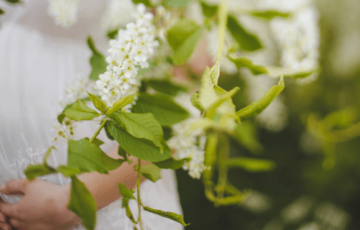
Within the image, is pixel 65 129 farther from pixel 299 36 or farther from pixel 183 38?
pixel 299 36

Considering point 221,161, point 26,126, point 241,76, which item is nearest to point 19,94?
point 26,126

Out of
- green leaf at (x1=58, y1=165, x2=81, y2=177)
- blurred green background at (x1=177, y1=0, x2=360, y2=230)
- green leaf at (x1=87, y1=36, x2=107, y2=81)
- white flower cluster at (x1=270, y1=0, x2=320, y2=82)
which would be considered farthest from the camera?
blurred green background at (x1=177, y1=0, x2=360, y2=230)

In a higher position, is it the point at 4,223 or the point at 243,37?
the point at 243,37

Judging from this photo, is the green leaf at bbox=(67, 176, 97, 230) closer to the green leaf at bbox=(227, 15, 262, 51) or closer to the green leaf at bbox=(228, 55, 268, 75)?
the green leaf at bbox=(228, 55, 268, 75)

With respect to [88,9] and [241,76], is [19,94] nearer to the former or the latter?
[88,9]

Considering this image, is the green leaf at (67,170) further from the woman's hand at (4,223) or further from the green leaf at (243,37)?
the green leaf at (243,37)

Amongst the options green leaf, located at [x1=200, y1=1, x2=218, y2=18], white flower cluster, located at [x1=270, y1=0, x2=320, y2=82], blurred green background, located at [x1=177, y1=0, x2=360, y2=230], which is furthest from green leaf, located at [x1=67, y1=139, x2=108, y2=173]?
blurred green background, located at [x1=177, y1=0, x2=360, y2=230]

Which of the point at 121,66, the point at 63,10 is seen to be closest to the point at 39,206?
the point at 121,66
